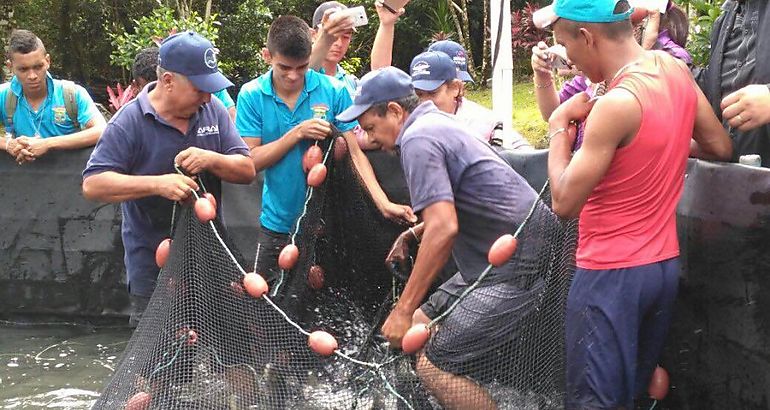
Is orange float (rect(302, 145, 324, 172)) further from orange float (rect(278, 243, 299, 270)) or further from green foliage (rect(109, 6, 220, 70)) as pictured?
green foliage (rect(109, 6, 220, 70))

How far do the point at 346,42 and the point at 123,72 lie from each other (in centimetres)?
1201

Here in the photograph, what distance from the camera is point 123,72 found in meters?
17.4

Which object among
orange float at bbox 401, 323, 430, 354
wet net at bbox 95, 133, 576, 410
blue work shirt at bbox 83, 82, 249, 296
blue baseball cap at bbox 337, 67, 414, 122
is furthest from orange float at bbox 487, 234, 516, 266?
blue work shirt at bbox 83, 82, 249, 296

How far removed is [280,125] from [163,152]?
3.72ft

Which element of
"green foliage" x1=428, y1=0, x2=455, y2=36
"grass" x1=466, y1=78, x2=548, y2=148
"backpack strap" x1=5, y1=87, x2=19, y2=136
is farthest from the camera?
"green foliage" x1=428, y1=0, x2=455, y2=36

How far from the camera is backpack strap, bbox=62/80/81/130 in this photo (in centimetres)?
670

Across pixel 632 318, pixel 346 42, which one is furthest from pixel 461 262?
pixel 346 42

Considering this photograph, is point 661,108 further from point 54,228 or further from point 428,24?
point 428,24

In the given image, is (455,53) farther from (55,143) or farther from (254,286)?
(55,143)

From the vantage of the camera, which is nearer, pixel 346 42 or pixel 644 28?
pixel 644 28

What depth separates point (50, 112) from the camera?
6754 millimetres

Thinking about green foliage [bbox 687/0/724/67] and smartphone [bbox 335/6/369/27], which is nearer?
green foliage [bbox 687/0/724/67]

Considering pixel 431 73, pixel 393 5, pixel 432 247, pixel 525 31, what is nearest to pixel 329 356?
pixel 432 247

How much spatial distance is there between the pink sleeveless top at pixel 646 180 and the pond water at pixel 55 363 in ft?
11.7
